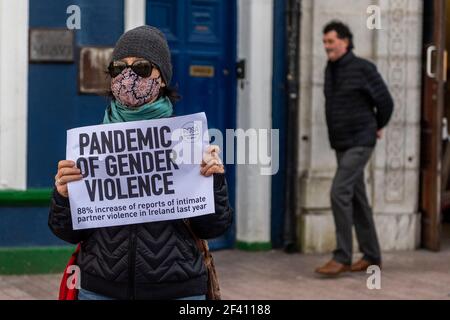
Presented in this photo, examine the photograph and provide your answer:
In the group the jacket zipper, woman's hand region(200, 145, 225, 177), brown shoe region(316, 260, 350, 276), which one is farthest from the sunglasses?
brown shoe region(316, 260, 350, 276)

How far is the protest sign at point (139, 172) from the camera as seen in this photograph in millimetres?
3410

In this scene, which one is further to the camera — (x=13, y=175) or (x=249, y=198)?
(x=249, y=198)

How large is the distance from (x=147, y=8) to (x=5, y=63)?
1.42 metres

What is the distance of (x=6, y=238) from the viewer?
780 cm

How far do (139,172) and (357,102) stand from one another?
4521 mm

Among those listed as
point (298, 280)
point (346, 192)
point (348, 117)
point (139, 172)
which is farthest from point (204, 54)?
point (139, 172)

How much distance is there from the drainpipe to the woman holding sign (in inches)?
216

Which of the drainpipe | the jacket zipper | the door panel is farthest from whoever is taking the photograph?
the door panel

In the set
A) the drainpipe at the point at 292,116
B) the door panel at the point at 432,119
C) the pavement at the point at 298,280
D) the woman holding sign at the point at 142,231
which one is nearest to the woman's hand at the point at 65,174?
the woman holding sign at the point at 142,231

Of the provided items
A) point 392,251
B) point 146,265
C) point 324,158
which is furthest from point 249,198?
point 146,265

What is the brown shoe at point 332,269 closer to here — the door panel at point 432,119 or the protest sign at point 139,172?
the door panel at point 432,119

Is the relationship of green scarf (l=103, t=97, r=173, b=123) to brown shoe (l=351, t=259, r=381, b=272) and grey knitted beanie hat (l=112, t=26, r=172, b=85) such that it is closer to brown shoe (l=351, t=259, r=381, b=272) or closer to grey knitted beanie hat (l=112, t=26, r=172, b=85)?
grey knitted beanie hat (l=112, t=26, r=172, b=85)

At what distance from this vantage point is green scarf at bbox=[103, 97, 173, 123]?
340cm
